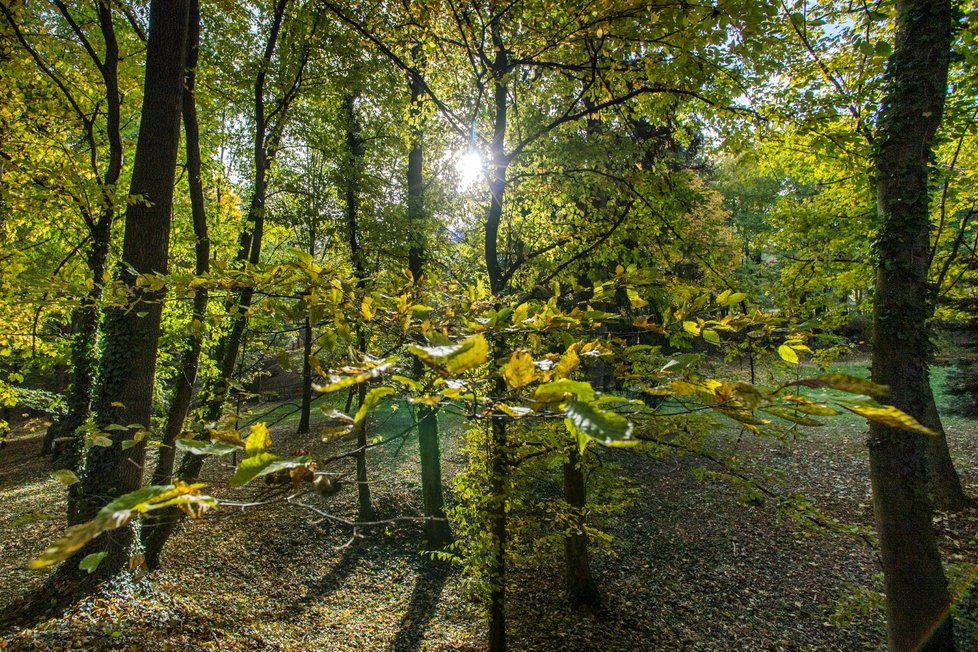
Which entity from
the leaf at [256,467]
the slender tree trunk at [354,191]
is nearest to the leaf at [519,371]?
the leaf at [256,467]

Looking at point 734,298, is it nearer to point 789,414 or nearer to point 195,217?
point 789,414

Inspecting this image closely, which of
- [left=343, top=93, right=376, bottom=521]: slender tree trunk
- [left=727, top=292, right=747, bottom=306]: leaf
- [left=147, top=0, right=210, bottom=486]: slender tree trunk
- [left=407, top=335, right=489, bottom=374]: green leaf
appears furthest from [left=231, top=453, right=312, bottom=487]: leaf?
[left=343, top=93, right=376, bottom=521]: slender tree trunk

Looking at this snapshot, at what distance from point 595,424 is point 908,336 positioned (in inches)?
163

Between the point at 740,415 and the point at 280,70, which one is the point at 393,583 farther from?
the point at 280,70

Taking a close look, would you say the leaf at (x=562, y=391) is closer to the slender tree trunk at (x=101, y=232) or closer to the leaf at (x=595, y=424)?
the leaf at (x=595, y=424)

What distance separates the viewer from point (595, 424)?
74 cm

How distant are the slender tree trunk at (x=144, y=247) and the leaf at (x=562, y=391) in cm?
406

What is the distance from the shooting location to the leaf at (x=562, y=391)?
32.9 inches

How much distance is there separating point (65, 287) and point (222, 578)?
6.53m

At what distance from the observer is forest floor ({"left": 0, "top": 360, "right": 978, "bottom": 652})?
4793mm

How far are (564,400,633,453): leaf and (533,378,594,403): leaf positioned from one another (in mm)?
25

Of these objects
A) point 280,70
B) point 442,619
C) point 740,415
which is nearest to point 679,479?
point 442,619

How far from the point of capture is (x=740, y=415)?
1.10 meters

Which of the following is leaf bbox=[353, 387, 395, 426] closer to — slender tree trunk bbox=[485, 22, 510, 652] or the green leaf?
the green leaf
